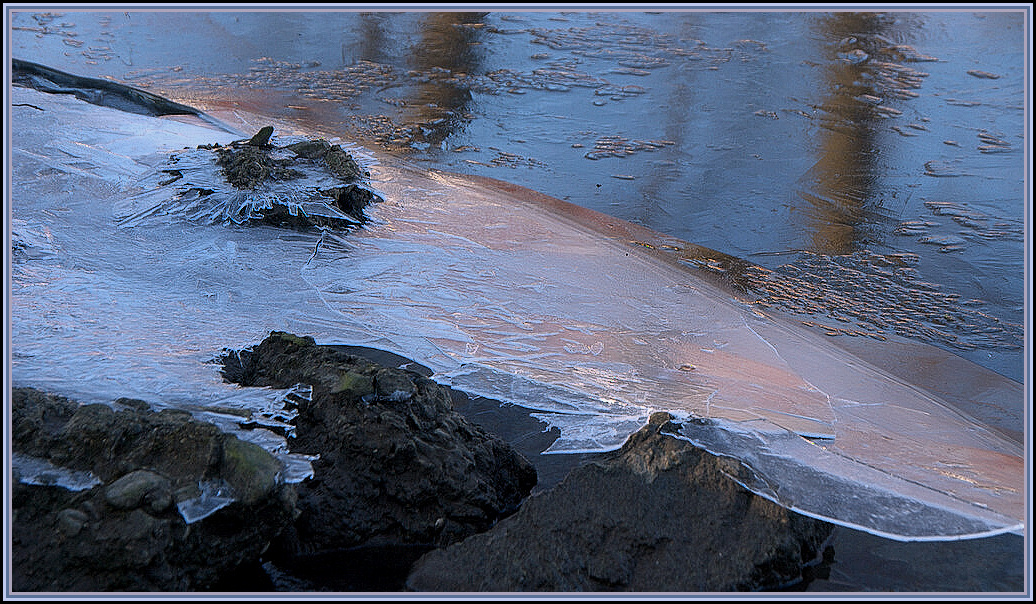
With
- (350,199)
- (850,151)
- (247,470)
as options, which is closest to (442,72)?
(350,199)

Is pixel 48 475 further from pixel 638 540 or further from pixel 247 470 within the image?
pixel 638 540

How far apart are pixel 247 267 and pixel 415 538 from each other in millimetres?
1688

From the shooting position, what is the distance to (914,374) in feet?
9.90

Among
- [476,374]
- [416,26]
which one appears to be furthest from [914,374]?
[416,26]

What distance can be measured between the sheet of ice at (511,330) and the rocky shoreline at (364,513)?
191mm

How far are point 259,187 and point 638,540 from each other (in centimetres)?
271

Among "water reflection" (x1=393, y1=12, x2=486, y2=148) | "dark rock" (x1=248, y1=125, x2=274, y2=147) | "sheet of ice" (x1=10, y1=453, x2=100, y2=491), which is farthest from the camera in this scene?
"water reflection" (x1=393, y1=12, x2=486, y2=148)

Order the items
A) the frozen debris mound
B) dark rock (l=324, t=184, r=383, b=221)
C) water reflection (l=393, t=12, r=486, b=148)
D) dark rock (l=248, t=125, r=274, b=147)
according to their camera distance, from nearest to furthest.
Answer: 1. the frozen debris mound
2. dark rock (l=324, t=184, r=383, b=221)
3. dark rock (l=248, t=125, r=274, b=147)
4. water reflection (l=393, t=12, r=486, b=148)

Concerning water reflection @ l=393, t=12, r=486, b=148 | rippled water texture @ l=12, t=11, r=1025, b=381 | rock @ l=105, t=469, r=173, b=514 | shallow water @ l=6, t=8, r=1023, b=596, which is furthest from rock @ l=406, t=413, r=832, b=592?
water reflection @ l=393, t=12, r=486, b=148

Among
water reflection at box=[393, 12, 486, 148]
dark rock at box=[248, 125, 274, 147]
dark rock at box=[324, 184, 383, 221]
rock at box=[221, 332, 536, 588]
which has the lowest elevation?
rock at box=[221, 332, 536, 588]

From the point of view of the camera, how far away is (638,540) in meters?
1.87

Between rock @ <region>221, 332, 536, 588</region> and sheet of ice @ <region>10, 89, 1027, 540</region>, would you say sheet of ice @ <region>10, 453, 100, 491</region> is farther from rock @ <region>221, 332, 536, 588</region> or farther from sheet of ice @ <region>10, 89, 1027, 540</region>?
rock @ <region>221, 332, 536, 588</region>

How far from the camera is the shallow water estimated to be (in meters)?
3.74

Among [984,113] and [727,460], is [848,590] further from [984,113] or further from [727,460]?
[984,113]
